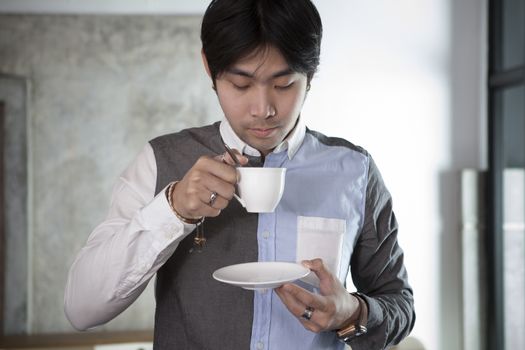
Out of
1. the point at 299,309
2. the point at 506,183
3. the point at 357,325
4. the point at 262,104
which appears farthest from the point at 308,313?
the point at 506,183

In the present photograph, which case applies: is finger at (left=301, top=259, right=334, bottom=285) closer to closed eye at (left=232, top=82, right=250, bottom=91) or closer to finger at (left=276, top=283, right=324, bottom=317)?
finger at (left=276, top=283, right=324, bottom=317)

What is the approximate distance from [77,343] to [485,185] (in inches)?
101

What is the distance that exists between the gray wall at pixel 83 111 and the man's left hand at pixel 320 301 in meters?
2.48

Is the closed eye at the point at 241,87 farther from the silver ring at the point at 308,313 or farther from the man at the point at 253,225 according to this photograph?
the silver ring at the point at 308,313

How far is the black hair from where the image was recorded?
1.18m

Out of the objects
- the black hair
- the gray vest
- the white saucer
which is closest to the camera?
the white saucer

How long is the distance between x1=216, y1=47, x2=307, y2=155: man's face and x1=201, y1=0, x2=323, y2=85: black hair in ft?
0.06

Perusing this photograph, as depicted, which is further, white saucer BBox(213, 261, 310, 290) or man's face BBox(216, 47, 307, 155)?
man's face BBox(216, 47, 307, 155)

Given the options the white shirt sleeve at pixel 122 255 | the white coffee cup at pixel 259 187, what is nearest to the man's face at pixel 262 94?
the white coffee cup at pixel 259 187

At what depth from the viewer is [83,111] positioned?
3479 mm

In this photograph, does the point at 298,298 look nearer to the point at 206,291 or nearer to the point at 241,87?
the point at 206,291

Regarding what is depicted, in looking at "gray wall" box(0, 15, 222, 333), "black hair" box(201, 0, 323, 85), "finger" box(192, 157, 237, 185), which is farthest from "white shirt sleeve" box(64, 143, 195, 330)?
"gray wall" box(0, 15, 222, 333)

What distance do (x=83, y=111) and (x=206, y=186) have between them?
8.59 ft

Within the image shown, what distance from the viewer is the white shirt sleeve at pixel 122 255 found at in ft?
3.65
